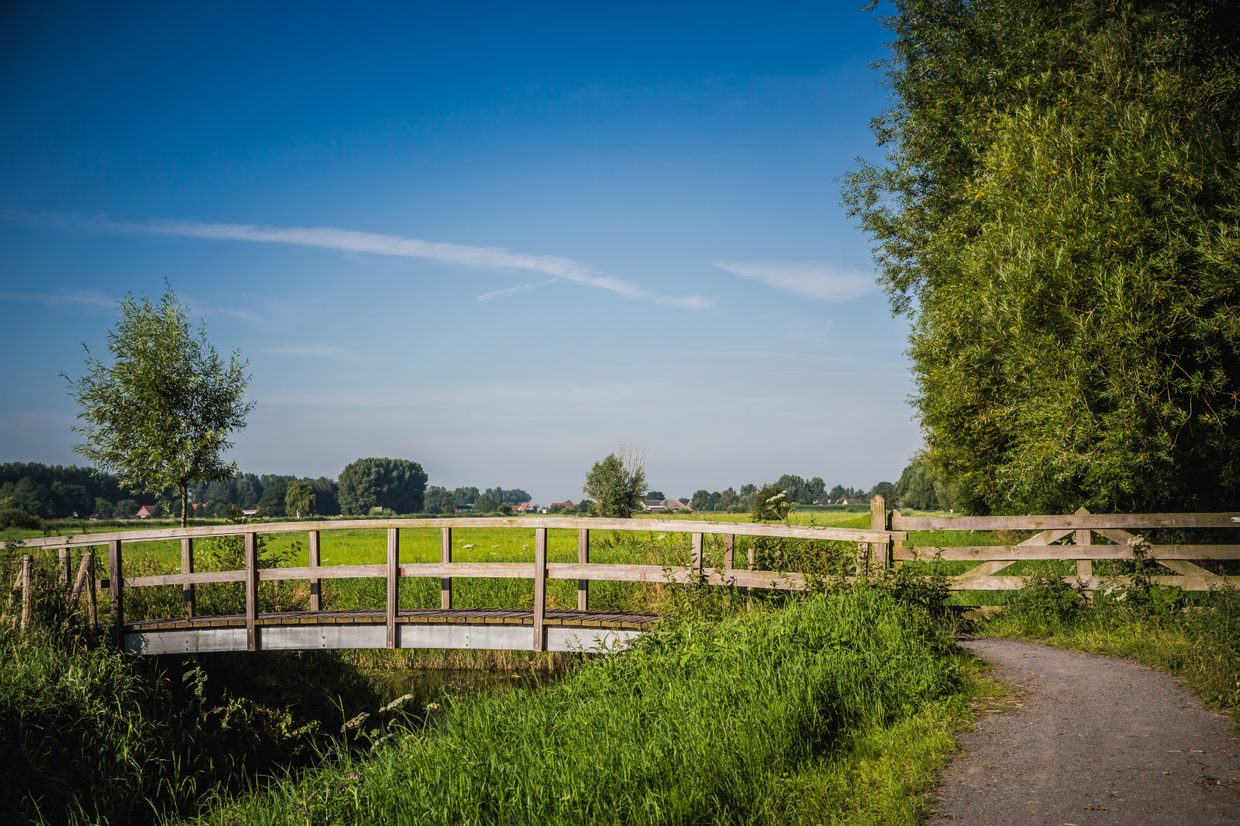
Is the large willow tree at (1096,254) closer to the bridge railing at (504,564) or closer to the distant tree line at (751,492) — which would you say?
the bridge railing at (504,564)

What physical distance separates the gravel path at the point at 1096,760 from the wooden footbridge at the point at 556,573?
3.41 m

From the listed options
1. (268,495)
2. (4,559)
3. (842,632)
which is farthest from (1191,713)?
(268,495)

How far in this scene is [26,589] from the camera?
12.5 meters

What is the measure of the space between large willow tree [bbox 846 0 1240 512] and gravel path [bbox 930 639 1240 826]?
541 cm

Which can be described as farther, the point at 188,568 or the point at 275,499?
the point at 275,499

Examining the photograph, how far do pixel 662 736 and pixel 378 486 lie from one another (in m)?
112

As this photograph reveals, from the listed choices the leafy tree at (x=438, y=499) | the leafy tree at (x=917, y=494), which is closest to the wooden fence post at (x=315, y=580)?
the leafy tree at (x=917, y=494)

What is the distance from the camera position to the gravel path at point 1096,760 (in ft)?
15.7

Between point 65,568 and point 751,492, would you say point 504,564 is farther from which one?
point 751,492

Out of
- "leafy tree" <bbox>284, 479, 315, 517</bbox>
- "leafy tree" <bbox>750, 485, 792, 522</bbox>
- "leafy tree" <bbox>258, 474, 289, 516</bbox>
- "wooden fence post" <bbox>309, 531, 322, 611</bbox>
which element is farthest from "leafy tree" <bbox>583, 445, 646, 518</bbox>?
"leafy tree" <bbox>258, 474, 289, 516</bbox>

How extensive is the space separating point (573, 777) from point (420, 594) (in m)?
13.1

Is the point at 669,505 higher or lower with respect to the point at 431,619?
lower

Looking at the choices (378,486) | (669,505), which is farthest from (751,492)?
(378,486)

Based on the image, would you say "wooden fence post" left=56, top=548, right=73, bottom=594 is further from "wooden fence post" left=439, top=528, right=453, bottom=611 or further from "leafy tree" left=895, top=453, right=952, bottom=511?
"leafy tree" left=895, top=453, right=952, bottom=511
